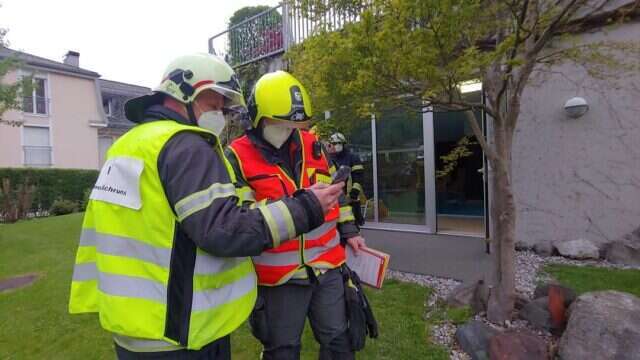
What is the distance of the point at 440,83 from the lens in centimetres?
252

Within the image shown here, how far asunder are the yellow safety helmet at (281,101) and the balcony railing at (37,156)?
70.2 feet

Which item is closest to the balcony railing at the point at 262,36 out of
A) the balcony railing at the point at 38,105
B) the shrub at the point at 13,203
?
the shrub at the point at 13,203

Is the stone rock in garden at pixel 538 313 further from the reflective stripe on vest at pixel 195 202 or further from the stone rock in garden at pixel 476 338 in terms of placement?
the reflective stripe on vest at pixel 195 202

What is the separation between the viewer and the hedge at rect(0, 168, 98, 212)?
548 inches

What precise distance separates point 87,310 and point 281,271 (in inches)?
32.2

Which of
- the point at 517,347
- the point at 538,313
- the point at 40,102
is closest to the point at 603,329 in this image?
the point at 517,347

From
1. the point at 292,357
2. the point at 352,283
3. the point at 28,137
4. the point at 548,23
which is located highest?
the point at 28,137

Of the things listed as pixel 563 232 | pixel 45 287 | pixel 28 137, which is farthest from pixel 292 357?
pixel 28 137

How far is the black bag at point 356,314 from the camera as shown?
81.9 inches

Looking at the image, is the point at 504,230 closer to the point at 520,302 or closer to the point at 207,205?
the point at 520,302

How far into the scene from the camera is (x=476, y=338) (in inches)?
110

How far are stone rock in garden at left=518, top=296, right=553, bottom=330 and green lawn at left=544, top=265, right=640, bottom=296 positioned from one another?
1054mm

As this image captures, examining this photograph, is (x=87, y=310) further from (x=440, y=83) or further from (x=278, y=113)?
(x=440, y=83)

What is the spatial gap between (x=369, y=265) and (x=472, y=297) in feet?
5.20
